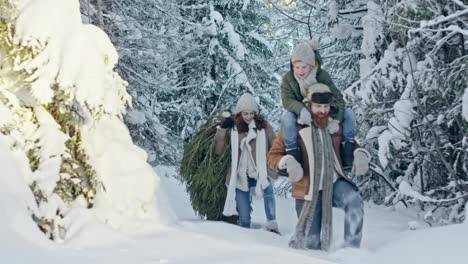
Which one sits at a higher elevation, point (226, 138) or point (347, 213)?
point (226, 138)

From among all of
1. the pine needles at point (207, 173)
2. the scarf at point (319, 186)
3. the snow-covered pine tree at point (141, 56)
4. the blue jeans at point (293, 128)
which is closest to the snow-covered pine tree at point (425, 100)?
the blue jeans at point (293, 128)

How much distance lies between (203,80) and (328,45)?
370 inches

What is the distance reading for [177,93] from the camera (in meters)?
20.9

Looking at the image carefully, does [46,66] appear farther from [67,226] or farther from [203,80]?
[203,80]

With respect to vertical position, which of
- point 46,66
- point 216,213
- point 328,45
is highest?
point 328,45

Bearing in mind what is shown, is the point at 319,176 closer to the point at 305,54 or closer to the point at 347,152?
the point at 347,152

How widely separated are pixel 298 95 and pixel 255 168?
6.28 feet

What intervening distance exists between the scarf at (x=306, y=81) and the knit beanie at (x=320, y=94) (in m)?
0.24

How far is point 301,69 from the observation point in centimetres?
582

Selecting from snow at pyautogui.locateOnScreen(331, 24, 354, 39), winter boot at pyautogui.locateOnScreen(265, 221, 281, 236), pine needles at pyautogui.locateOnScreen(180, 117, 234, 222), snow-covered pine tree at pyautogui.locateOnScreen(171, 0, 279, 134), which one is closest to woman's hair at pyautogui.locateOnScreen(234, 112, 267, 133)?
pine needles at pyautogui.locateOnScreen(180, 117, 234, 222)

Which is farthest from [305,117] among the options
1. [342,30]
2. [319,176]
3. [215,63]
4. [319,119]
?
[215,63]

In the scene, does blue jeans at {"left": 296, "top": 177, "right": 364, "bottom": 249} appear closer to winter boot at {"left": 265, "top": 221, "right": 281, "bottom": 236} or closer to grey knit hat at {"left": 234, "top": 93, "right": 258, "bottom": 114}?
winter boot at {"left": 265, "top": 221, "right": 281, "bottom": 236}

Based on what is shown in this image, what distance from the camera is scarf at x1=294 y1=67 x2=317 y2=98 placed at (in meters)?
5.82

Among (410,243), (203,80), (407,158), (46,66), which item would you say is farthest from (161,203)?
(203,80)
